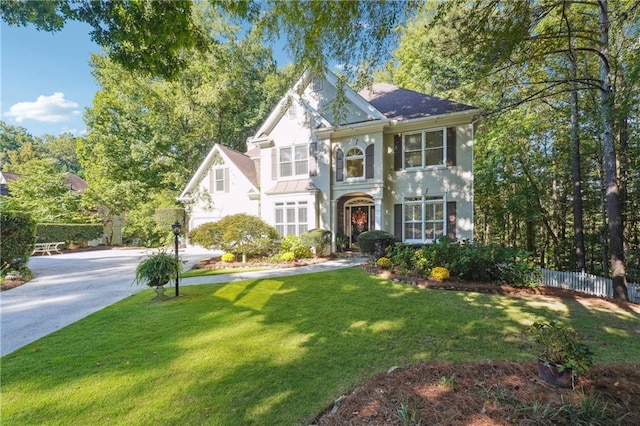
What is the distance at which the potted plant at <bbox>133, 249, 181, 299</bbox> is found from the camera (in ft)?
22.0

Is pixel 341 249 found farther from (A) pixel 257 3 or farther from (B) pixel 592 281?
(A) pixel 257 3

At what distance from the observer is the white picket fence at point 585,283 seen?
805 cm

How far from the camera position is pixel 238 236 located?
40.7 feet

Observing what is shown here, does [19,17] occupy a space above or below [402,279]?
above

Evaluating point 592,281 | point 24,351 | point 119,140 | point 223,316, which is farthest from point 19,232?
point 592,281

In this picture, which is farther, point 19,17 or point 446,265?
point 446,265

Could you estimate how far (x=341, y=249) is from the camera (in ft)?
49.1

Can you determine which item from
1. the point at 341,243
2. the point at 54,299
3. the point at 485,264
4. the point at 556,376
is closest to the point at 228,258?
the point at 341,243

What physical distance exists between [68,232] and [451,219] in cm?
2586

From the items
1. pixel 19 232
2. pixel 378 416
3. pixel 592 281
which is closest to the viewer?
pixel 378 416

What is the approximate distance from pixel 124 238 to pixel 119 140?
846 cm

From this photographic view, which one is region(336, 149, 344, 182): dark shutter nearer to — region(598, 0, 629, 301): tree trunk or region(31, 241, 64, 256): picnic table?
region(598, 0, 629, 301): tree trunk

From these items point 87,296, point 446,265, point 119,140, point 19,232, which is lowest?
point 87,296

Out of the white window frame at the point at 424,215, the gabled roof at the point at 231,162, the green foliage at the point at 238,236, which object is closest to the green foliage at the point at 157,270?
the green foliage at the point at 238,236
